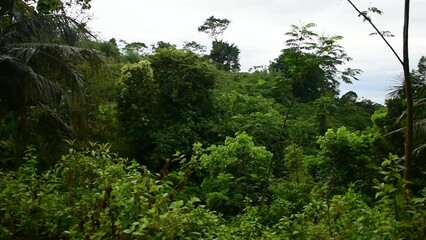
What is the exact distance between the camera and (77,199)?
249cm

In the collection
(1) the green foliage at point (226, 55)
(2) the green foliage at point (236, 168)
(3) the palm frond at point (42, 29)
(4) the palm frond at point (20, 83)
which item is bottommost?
(2) the green foliage at point (236, 168)

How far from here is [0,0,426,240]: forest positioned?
6.95 ft

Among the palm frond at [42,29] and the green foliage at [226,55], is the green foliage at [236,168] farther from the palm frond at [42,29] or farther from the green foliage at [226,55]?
the green foliage at [226,55]

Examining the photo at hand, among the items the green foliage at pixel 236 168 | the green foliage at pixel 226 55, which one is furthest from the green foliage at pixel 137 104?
the green foliage at pixel 226 55

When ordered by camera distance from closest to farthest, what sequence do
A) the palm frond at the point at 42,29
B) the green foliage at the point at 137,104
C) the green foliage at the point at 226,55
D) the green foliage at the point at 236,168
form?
1. the palm frond at the point at 42,29
2. the green foliage at the point at 236,168
3. the green foliage at the point at 137,104
4. the green foliage at the point at 226,55

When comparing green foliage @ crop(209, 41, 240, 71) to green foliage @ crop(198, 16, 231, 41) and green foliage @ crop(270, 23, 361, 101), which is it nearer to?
green foliage @ crop(198, 16, 231, 41)

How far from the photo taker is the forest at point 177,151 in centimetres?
212

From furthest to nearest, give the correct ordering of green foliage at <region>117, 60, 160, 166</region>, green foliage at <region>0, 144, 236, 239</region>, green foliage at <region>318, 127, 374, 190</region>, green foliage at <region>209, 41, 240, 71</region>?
green foliage at <region>209, 41, 240, 71</region>
green foliage at <region>117, 60, 160, 166</region>
green foliage at <region>318, 127, 374, 190</region>
green foliage at <region>0, 144, 236, 239</region>

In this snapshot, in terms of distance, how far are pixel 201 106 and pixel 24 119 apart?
7.78m

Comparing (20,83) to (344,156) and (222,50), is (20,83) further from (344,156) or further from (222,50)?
(222,50)

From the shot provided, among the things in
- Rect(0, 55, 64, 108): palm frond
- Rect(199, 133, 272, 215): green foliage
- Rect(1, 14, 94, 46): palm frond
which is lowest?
Rect(199, 133, 272, 215): green foliage

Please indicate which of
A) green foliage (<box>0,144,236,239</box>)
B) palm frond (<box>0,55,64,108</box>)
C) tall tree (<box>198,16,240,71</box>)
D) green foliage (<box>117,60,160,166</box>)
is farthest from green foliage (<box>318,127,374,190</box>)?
tall tree (<box>198,16,240,71</box>)

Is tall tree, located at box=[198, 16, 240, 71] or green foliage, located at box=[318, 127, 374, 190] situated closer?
green foliage, located at box=[318, 127, 374, 190]

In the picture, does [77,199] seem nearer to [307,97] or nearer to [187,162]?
[187,162]
